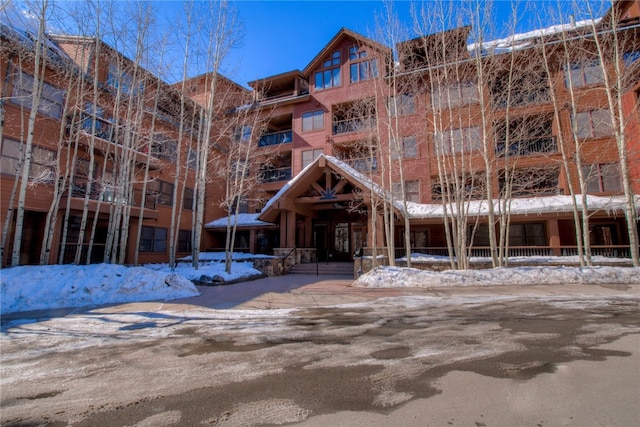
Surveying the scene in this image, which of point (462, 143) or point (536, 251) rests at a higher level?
point (462, 143)

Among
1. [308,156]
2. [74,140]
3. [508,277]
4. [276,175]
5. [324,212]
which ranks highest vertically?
[308,156]

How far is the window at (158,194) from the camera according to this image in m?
19.0

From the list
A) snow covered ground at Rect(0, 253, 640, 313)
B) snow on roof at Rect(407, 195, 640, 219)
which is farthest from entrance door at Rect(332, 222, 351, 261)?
snow covered ground at Rect(0, 253, 640, 313)

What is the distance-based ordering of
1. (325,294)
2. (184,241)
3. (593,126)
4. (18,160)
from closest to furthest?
(325,294) < (18,160) < (593,126) < (184,241)

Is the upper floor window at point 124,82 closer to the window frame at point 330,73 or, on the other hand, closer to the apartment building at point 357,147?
the apartment building at point 357,147

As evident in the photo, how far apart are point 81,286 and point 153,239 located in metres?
11.4

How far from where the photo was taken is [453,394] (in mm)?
2664

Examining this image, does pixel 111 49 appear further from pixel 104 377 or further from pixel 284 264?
pixel 104 377

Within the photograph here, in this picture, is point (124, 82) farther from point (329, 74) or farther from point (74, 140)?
point (329, 74)

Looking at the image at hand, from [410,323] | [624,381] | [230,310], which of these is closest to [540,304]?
[410,323]

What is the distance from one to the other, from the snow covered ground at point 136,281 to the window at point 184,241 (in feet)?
37.9

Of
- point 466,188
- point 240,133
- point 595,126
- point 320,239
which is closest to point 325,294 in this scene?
point 466,188

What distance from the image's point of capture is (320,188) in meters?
16.9

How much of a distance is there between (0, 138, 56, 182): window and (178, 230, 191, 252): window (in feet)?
28.4
